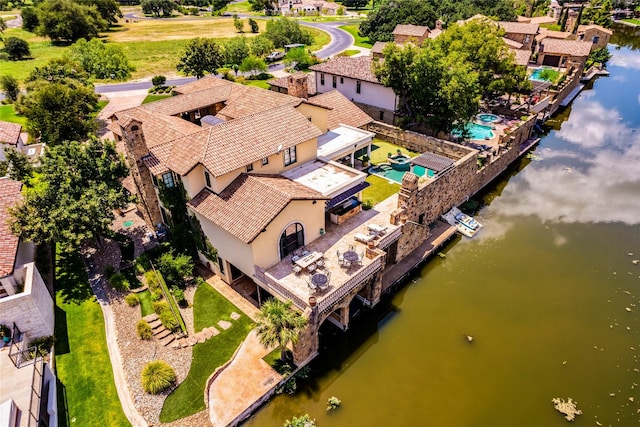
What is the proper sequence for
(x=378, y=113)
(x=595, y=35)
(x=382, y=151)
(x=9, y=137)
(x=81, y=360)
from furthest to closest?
(x=595, y=35), (x=378, y=113), (x=382, y=151), (x=9, y=137), (x=81, y=360)

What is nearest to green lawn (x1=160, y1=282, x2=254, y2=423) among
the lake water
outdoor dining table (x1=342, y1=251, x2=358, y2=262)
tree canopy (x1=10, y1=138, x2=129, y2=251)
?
the lake water

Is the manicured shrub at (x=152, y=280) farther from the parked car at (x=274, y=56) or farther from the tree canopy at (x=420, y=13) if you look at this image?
the tree canopy at (x=420, y=13)

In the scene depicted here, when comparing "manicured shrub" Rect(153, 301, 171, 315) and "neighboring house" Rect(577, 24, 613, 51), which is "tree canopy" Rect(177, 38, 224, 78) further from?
"neighboring house" Rect(577, 24, 613, 51)

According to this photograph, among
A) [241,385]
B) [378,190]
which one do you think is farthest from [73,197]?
[378,190]

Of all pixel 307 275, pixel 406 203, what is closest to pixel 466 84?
pixel 406 203

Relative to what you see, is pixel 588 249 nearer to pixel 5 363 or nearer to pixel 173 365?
pixel 173 365

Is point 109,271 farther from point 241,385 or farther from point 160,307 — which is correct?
point 241,385
